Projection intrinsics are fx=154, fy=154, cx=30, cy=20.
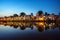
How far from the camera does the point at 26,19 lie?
70.4 metres

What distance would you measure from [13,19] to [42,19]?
15.4m

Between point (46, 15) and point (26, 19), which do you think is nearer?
point (46, 15)

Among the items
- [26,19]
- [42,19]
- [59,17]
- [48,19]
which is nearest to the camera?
[59,17]

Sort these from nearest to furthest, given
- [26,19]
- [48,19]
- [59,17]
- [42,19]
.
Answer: [59,17]
[48,19]
[42,19]
[26,19]

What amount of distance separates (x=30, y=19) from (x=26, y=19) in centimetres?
253

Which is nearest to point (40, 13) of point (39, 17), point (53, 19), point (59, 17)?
point (39, 17)

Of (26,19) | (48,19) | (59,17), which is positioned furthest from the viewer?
(26,19)

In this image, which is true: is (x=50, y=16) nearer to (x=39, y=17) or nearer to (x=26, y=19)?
(x=39, y=17)

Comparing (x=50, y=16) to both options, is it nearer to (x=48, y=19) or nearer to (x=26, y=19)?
(x=48, y=19)

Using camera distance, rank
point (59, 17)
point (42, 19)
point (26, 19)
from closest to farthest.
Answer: point (59, 17), point (42, 19), point (26, 19)

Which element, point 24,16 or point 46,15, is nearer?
point 46,15

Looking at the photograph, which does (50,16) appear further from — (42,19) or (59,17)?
(59,17)

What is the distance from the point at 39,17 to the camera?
210ft

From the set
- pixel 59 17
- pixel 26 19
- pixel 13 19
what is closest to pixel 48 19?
pixel 59 17
